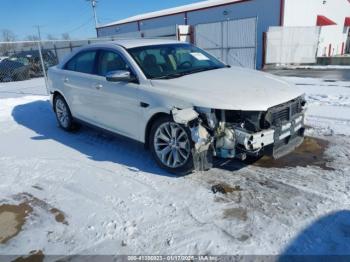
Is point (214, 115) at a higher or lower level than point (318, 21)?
lower

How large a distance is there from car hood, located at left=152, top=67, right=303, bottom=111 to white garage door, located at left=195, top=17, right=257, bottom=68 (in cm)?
1209

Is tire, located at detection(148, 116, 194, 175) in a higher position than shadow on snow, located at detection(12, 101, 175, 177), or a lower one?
higher

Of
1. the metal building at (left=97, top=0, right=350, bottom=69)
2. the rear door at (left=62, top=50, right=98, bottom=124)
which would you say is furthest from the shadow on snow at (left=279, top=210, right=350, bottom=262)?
the metal building at (left=97, top=0, right=350, bottom=69)

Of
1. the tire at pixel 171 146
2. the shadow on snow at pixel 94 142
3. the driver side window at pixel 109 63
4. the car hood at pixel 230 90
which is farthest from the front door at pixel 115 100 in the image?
the car hood at pixel 230 90

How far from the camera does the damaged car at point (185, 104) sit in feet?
11.8

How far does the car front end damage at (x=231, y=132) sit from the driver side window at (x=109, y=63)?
4.69 feet

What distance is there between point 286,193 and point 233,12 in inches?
817

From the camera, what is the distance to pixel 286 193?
3512mm

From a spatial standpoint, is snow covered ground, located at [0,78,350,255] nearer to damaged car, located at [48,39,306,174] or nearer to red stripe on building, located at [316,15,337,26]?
damaged car, located at [48,39,306,174]

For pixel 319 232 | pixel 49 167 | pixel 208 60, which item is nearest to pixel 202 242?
pixel 319 232

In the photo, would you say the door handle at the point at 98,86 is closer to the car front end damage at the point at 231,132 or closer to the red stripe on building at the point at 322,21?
the car front end damage at the point at 231,132

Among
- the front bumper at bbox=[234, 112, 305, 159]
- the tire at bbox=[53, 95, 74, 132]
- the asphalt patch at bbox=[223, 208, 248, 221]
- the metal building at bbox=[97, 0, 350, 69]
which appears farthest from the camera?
the metal building at bbox=[97, 0, 350, 69]

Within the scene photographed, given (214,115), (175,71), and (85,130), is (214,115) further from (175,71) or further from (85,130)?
(85,130)

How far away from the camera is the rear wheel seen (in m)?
6.13
